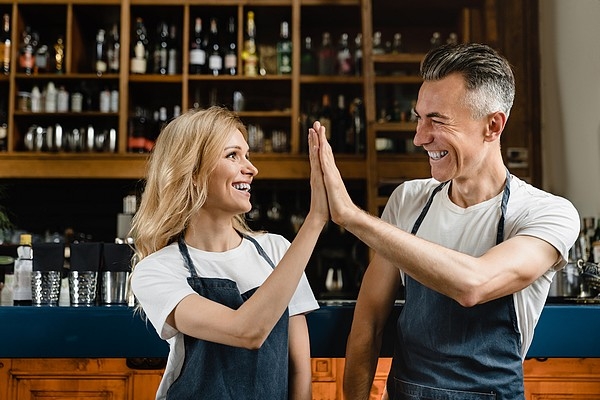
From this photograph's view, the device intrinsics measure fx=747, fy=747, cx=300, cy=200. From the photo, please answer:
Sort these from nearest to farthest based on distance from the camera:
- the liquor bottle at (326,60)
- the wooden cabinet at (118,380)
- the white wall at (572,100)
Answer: the wooden cabinet at (118,380)
the white wall at (572,100)
the liquor bottle at (326,60)

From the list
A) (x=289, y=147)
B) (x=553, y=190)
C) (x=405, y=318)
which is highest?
(x=289, y=147)

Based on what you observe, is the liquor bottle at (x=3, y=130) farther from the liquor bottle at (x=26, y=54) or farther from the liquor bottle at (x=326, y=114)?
the liquor bottle at (x=326, y=114)

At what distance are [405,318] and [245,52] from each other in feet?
10.6

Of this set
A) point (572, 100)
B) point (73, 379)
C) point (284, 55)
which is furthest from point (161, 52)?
point (73, 379)

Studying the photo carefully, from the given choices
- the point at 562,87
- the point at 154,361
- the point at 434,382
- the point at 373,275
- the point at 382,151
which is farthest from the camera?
the point at 382,151

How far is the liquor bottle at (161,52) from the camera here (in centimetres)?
461

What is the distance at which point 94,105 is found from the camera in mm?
4656

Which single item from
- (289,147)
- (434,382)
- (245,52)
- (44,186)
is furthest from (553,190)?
(44,186)

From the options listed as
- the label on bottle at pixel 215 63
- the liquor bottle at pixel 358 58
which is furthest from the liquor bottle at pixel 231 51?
the liquor bottle at pixel 358 58

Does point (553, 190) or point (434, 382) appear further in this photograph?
point (553, 190)

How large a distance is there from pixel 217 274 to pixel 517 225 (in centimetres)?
66

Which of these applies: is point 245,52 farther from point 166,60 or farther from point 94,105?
point 94,105

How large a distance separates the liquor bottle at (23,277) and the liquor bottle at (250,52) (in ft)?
8.29

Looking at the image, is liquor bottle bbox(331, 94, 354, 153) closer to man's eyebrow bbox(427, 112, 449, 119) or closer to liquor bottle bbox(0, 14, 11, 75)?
liquor bottle bbox(0, 14, 11, 75)
